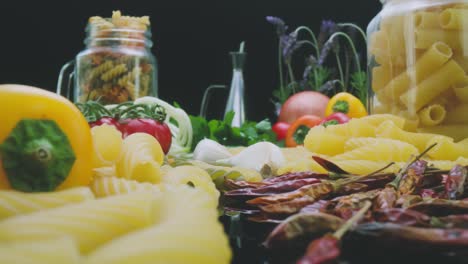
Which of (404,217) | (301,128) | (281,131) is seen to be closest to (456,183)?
(404,217)

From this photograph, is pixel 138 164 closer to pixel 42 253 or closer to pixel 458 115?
pixel 42 253

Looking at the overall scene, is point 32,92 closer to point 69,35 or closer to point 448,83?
point 448,83

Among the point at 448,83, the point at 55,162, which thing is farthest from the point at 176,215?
the point at 448,83

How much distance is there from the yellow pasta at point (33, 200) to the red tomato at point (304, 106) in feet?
5.71

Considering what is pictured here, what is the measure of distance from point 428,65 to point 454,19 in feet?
0.34

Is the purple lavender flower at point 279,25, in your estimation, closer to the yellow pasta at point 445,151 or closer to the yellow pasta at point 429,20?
the yellow pasta at point 429,20

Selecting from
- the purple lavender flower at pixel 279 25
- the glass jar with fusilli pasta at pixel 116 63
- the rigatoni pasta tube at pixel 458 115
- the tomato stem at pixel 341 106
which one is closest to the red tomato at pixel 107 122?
the glass jar with fusilli pasta at pixel 116 63

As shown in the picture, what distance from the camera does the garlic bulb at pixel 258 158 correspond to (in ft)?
3.46

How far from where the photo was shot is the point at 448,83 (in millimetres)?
1163

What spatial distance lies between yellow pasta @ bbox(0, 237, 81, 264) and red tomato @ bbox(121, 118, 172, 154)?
0.81m


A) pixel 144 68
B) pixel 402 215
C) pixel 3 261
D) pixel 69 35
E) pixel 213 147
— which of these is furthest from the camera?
pixel 69 35

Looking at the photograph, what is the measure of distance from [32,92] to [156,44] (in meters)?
1.87

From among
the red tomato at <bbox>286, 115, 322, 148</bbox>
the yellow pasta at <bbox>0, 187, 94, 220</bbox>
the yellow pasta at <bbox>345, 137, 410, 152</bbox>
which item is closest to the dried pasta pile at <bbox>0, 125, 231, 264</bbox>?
the yellow pasta at <bbox>0, 187, 94, 220</bbox>

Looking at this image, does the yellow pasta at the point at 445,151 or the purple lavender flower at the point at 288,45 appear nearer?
the yellow pasta at the point at 445,151
